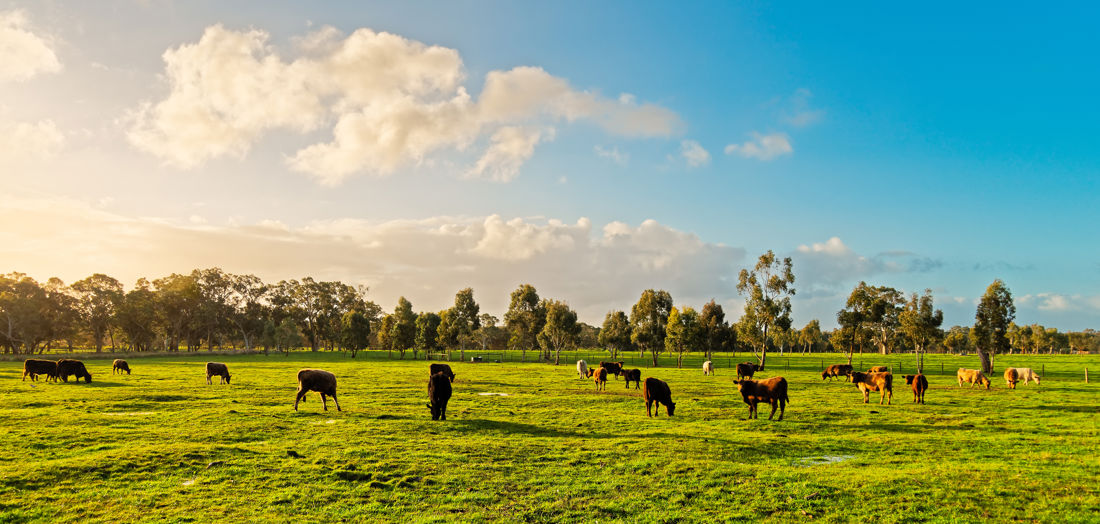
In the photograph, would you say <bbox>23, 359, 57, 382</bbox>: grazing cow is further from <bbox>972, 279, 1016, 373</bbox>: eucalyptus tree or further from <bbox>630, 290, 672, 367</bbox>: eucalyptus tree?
<bbox>972, 279, 1016, 373</bbox>: eucalyptus tree

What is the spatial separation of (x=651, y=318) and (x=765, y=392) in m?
57.4

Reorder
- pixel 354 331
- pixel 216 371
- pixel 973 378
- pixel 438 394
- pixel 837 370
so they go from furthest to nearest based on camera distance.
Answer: pixel 354 331 → pixel 837 370 → pixel 973 378 → pixel 216 371 → pixel 438 394

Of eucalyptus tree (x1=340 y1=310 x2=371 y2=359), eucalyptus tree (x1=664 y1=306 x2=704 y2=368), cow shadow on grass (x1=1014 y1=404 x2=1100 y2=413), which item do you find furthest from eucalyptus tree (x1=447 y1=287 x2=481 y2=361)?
cow shadow on grass (x1=1014 y1=404 x2=1100 y2=413)

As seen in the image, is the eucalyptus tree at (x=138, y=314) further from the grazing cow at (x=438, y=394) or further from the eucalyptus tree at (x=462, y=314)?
the grazing cow at (x=438, y=394)

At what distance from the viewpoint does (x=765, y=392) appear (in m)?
22.4

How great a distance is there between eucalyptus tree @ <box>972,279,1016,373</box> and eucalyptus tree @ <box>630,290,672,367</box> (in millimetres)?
36656

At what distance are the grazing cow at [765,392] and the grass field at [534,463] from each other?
3.54 feet

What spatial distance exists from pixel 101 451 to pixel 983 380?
48.9m

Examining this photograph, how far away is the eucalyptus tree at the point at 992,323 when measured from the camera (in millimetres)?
53969

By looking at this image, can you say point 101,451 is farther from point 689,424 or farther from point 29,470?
point 689,424

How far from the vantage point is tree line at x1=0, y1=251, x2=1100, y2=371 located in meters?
62.8

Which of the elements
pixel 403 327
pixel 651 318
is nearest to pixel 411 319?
pixel 403 327

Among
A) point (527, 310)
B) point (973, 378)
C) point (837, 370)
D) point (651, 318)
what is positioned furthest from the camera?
point (527, 310)

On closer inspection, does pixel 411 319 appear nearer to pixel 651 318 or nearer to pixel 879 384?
pixel 651 318
